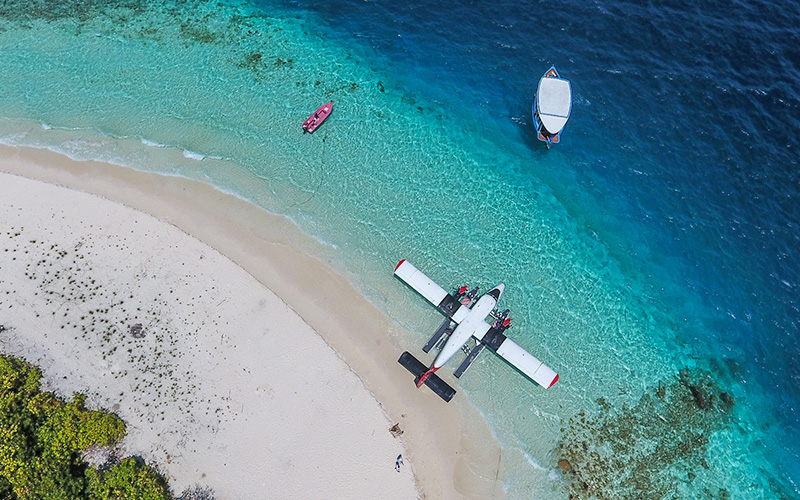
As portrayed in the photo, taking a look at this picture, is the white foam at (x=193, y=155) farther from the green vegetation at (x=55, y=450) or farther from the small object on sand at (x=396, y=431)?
the small object on sand at (x=396, y=431)

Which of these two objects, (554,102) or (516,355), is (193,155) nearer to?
(516,355)

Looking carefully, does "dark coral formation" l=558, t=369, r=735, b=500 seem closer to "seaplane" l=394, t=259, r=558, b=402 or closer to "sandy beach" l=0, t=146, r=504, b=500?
"seaplane" l=394, t=259, r=558, b=402

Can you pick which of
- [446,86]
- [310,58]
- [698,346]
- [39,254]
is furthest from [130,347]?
[698,346]

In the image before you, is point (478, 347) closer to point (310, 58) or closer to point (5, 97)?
point (310, 58)

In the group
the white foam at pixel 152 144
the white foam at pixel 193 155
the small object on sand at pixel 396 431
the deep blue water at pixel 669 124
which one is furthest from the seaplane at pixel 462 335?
the white foam at pixel 152 144

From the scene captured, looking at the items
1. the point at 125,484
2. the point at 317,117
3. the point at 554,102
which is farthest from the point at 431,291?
the point at 554,102
